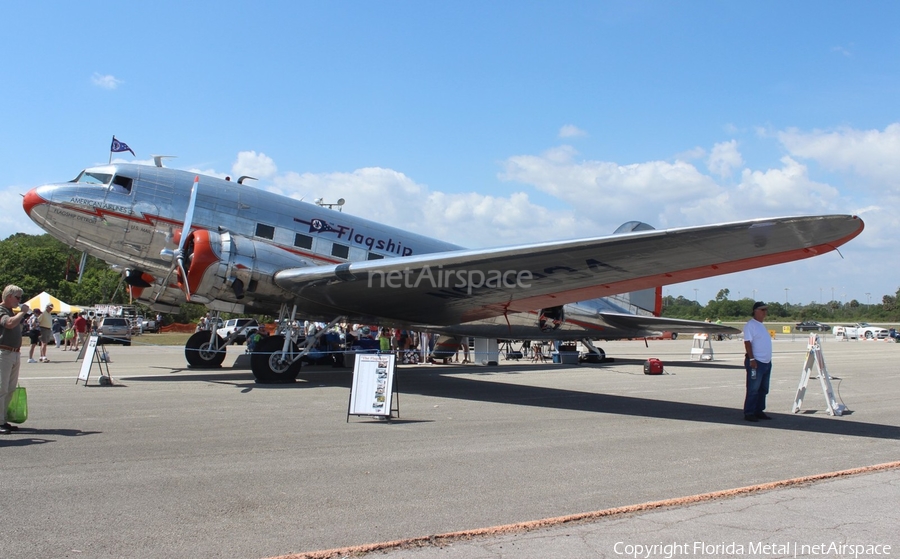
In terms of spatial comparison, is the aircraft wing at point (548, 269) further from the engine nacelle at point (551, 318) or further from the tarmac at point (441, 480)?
the engine nacelle at point (551, 318)

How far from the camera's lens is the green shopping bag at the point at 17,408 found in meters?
7.64

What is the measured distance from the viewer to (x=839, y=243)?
27.0ft

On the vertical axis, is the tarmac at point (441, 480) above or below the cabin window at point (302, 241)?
below

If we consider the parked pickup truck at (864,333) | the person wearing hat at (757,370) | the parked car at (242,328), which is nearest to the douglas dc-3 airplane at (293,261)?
the person wearing hat at (757,370)

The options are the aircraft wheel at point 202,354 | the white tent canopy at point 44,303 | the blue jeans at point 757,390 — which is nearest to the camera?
the blue jeans at point 757,390

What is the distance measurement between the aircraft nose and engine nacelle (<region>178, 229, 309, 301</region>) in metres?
3.05

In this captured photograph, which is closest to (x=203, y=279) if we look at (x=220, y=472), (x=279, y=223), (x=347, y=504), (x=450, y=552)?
(x=279, y=223)

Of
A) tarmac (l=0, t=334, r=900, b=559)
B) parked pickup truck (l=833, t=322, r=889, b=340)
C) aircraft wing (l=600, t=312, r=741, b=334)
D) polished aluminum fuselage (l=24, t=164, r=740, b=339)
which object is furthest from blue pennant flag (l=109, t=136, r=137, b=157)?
parked pickup truck (l=833, t=322, r=889, b=340)

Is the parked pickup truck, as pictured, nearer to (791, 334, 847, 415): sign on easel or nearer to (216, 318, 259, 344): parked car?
(216, 318, 259, 344): parked car

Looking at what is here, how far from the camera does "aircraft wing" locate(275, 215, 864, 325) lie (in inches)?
332

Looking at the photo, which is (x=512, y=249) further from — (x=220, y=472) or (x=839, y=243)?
(x=220, y=472)

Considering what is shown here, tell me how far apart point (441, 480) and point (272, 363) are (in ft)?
28.6

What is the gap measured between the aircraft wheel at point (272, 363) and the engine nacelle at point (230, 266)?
3.18 feet

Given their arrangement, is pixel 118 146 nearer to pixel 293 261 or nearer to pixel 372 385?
pixel 293 261
